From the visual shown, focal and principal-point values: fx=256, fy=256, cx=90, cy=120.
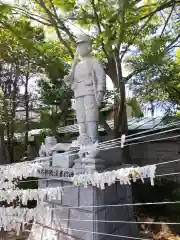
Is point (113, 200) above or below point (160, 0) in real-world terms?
below

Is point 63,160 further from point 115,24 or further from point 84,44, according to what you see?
point 115,24

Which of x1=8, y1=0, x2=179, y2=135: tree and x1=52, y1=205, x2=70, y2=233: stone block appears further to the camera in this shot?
x1=8, y1=0, x2=179, y2=135: tree

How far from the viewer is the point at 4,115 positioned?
875cm

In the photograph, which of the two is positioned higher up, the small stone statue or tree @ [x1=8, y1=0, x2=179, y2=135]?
tree @ [x1=8, y1=0, x2=179, y2=135]

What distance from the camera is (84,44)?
4.26m

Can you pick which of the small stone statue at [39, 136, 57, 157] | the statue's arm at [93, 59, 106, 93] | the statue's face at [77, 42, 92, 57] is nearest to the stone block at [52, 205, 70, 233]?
the small stone statue at [39, 136, 57, 157]

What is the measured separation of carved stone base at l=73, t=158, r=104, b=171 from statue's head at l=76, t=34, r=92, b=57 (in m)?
1.80

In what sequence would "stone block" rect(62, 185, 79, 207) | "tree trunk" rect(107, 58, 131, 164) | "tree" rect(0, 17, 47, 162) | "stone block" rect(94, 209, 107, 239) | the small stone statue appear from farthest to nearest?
"tree" rect(0, 17, 47, 162) → "tree trunk" rect(107, 58, 131, 164) → the small stone statue → "stone block" rect(62, 185, 79, 207) → "stone block" rect(94, 209, 107, 239)

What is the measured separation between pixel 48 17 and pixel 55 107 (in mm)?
3140

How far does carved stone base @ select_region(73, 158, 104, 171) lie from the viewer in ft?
11.9

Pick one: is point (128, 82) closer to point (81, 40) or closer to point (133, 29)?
point (133, 29)

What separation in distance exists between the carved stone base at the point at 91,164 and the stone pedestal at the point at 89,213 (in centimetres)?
31

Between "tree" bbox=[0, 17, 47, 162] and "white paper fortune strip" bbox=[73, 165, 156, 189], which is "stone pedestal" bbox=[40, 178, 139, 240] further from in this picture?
"tree" bbox=[0, 17, 47, 162]

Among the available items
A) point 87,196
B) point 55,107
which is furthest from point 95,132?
point 55,107
